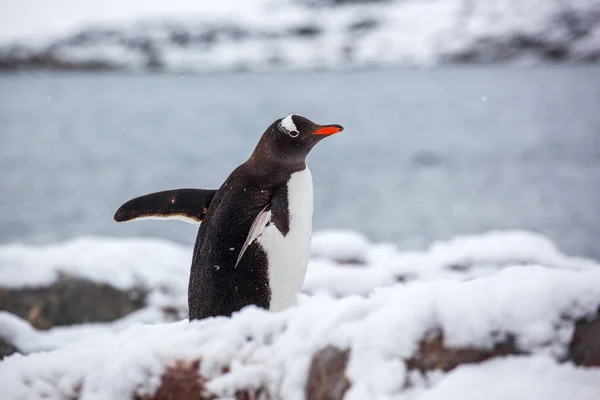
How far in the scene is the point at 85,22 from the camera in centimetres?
8431

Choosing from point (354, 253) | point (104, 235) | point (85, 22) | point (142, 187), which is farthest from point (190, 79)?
point (354, 253)

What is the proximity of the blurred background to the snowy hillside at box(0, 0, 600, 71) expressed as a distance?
0.27 meters

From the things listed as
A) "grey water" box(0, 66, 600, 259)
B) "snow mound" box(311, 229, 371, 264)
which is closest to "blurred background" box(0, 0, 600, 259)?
"grey water" box(0, 66, 600, 259)

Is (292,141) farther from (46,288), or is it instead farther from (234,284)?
(46,288)

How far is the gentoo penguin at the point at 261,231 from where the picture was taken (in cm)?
248

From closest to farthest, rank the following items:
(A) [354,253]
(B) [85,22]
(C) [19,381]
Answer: (C) [19,381] < (A) [354,253] < (B) [85,22]

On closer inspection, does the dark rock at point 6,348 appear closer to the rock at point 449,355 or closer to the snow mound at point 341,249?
the snow mound at point 341,249

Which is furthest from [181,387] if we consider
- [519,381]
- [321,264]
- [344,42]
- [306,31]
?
[306,31]

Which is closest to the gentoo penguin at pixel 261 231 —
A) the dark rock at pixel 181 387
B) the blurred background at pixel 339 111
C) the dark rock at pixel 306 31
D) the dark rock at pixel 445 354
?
the dark rock at pixel 181 387

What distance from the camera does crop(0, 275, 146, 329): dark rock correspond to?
17.1 ft

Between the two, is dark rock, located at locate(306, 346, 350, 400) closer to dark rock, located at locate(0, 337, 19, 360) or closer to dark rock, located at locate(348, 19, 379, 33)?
dark rock, located at locate(0, 337, 19, 360)

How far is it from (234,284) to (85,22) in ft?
290

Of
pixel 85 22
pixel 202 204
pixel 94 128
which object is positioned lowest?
pixel 202 204

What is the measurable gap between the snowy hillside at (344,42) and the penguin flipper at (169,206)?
76.8m
